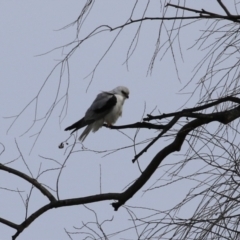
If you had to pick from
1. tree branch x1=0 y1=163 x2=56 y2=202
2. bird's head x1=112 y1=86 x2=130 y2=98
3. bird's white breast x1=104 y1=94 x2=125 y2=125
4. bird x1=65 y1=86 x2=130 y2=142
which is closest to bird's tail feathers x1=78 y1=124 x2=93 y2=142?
bird x1=65 y1=86 x2=130 y2=142

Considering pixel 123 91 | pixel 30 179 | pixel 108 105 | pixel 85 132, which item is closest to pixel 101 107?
pixel 108 105

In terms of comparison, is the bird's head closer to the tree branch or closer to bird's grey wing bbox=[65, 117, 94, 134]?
bird's grey wing bbox=[65, 117, 94, 134]

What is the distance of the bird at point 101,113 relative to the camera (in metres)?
6.88

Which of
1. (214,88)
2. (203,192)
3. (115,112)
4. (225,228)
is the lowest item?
(225,228)

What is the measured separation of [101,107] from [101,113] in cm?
13

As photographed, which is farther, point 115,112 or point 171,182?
point 115,112

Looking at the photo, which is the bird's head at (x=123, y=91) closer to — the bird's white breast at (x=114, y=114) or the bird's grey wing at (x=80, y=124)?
the bird's white breast at (x=114, y=114)

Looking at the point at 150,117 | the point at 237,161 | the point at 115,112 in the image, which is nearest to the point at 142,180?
the point at 150,117

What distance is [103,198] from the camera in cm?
292

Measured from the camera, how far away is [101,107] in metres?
7.01

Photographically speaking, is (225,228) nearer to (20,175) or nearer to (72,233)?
(72,233)

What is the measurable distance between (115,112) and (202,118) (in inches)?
169

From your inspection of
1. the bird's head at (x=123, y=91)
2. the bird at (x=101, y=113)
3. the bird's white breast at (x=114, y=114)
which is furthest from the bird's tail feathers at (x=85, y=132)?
the bird's head at (x=123, y=91)

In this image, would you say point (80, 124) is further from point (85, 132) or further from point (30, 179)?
point (30, 179)
